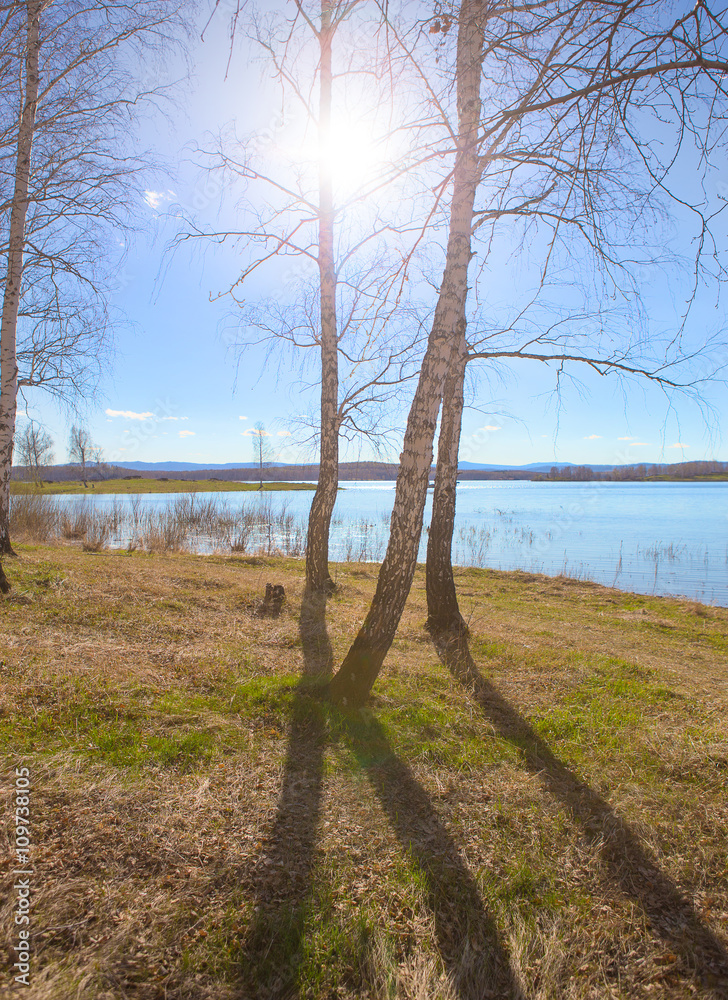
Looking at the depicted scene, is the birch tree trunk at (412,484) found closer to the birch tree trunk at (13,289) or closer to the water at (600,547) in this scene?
the birch tree trunk at (13,289)

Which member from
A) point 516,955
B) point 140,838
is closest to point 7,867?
point 140,838

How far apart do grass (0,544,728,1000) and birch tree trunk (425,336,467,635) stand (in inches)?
55.4

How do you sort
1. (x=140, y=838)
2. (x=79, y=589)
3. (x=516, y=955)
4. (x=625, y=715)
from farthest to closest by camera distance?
(x=79, y=589)
(x=625, y=715)
(x=140, y=838)
(x=516, y=955)

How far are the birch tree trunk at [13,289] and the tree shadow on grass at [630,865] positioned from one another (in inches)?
319

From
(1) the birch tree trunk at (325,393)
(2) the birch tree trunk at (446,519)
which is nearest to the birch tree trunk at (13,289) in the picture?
(1) the birch tree trunk at (325,393)

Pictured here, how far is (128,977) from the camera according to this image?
5.70 ft

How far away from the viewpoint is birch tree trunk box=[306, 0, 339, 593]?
807cm

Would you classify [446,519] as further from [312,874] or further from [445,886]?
[312,874]

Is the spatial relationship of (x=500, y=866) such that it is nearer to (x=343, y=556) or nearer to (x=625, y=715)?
(x=625, y=715)

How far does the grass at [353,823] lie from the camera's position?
1906 mm

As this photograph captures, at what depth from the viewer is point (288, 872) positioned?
2.29 metres

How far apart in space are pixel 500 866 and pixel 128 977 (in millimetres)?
1719

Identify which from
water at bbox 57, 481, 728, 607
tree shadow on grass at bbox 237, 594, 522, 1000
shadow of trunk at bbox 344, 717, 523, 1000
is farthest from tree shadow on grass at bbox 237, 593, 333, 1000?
water at bbox 57, 481, 728, 607

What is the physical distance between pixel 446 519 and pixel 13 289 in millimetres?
7673
